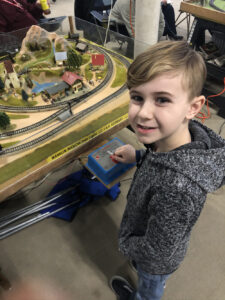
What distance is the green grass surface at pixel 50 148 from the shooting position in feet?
5.80

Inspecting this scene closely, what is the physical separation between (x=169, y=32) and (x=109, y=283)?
5.29 m

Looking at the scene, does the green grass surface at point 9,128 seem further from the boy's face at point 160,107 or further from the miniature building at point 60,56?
the boy's face at point 160,107

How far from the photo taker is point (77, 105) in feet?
7.75

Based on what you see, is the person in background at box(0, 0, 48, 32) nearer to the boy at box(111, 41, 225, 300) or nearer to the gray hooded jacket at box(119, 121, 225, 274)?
the boy at box(111, 41, 225, 300)

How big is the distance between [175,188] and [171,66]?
55 cm

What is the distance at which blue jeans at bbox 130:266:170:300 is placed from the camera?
152cm

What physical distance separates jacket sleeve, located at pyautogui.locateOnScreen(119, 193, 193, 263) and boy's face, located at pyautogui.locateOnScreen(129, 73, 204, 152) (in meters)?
0.31

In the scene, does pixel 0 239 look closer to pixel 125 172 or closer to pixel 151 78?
pixel 125 172

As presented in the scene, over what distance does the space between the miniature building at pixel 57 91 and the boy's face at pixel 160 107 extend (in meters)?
1.46

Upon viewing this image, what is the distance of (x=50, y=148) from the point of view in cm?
195

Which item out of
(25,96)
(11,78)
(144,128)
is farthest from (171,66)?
(11,78)

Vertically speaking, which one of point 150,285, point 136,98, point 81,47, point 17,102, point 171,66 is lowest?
point 150,285

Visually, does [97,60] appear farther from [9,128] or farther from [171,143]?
[171,143]

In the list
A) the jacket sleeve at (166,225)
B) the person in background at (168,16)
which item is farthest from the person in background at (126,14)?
the jacket sleeve at (166,225)
